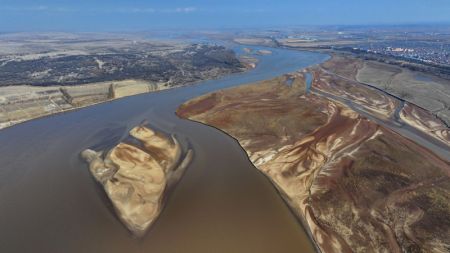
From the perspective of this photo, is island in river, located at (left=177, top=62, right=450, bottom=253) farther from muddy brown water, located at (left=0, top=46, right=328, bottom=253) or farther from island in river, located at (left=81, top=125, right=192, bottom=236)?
island in river, located at (left=81, top=125, right=192, bottom=236)

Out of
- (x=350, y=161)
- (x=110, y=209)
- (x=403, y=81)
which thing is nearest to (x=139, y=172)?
(x=110, y=209)

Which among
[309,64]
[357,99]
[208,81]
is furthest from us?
[309,64]

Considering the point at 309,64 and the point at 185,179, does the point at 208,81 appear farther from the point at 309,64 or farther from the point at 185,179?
the point at 185,179

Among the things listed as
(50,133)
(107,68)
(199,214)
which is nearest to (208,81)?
(107,68)

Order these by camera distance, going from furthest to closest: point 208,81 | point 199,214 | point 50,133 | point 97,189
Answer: point 208,81 < point 50,133 < point 97,189 < point 199,214

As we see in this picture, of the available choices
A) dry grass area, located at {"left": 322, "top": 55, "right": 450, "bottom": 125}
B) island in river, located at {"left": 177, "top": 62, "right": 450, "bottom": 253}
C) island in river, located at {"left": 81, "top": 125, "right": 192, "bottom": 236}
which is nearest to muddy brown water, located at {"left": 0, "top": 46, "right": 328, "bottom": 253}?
island in river, located at {"left": 81, "top": 125, "right": 192, "bottom": 236}

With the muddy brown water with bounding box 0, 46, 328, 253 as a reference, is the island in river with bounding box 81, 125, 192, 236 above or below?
above

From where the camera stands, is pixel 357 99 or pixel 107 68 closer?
pixel 357 99
